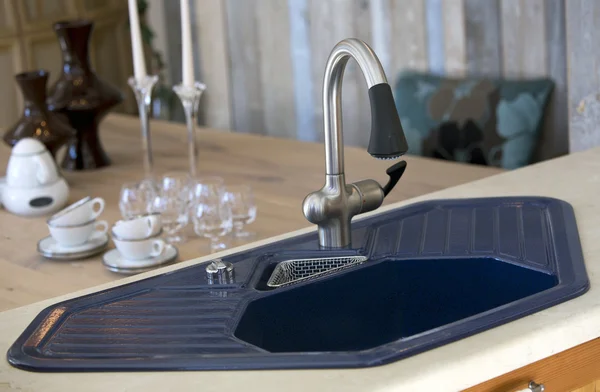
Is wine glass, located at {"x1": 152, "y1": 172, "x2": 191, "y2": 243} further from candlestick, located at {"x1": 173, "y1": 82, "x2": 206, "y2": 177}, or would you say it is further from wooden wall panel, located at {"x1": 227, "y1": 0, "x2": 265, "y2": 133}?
wooden wall panel, located at {"x1": 227, "y1": 0, "x2": 265, "y2": 133}

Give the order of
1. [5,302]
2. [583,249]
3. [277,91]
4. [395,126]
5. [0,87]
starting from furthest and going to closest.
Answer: [0,87] < [277,91] < [5,302] < [583,249] < [395,126]

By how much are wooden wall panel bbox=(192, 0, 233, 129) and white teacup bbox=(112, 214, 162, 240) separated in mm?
2470

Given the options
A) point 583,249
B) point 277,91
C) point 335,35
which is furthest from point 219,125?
point 583,249

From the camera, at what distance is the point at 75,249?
2186mm

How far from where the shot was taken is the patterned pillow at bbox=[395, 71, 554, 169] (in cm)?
333

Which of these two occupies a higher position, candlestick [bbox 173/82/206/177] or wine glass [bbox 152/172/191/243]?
candlestick [bbox 173/82/206/177]

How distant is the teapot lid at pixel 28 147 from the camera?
253 cm

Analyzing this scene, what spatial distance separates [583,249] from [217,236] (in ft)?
3.03

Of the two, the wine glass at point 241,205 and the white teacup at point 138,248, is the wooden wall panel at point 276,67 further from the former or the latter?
the white teacup at point 138,248

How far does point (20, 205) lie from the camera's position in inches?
100

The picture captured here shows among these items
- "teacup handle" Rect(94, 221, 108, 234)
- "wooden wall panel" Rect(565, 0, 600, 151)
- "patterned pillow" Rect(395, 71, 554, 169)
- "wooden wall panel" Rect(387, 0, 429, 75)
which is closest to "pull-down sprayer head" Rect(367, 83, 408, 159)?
"teacup handle" Rect(94, 221, 108, 234)

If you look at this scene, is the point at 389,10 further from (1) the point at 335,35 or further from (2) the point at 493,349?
(2) the point at 493,349

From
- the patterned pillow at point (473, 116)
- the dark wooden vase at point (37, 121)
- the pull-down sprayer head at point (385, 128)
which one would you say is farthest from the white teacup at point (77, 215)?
the patterned pillow at point (473, 116)

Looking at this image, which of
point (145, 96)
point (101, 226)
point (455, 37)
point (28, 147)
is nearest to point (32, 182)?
point (28, 147)
